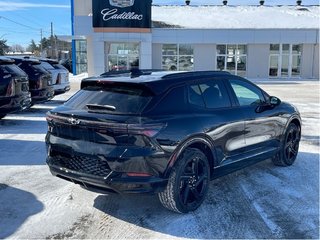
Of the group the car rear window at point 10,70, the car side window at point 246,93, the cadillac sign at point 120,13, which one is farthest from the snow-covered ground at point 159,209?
the cadillac sign at point 120,13

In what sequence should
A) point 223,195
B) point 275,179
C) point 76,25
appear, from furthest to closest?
point 76,25, point 275,179, point 223,195

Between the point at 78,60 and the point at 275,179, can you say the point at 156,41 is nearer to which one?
the point at 78,60

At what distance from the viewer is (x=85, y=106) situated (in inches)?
186

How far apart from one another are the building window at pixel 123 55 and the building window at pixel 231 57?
23.4ft

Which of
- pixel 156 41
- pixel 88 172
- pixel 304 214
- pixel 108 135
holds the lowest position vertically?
pixel 304 214

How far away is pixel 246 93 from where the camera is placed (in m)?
6.04

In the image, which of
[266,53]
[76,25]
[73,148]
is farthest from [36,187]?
[266,53]

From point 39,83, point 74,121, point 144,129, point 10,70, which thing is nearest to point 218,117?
point 144,129

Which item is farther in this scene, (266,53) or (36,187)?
(266,53)

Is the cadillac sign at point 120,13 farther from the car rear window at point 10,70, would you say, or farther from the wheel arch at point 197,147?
the wheel arch at point 197,147

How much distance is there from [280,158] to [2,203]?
14.4ft

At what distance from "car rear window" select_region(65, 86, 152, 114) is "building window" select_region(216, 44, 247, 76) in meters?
30.1

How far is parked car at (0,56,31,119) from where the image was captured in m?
8.85

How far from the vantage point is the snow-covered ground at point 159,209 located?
169 inches
